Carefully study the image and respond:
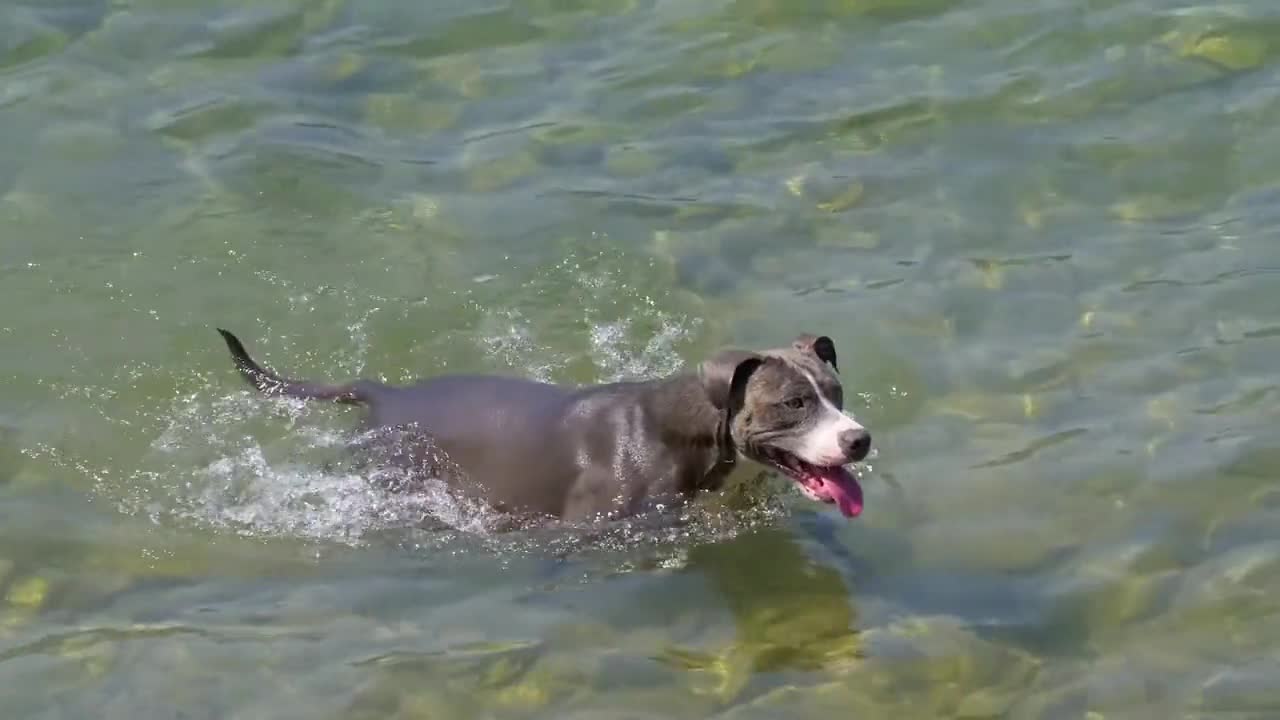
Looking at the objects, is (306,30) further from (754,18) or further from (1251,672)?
(1251,672)

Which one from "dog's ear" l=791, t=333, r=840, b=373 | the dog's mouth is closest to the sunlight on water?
the dog's mouth

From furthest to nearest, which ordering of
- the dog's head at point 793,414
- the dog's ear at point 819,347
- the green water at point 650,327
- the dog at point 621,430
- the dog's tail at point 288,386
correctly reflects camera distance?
1. the dog's tail at point 288,386
2. the dog's ear at point 819,347
3. the dog at point 621,430
4. the dog's head at point 793,414
5. the green water at point 650,327

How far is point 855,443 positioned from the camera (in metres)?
6.29

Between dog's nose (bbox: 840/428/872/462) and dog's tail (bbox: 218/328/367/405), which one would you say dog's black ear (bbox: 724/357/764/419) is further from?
dog's tail (bbox: 218/328/367/405)

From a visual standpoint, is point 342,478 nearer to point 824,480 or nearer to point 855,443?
point 824,480

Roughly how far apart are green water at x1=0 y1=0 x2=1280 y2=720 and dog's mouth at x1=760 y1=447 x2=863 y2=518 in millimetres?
257

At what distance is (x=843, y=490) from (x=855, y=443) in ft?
1.13

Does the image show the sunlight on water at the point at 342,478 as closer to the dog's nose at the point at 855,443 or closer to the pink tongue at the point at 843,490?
the pink tongue at the point at 843,490

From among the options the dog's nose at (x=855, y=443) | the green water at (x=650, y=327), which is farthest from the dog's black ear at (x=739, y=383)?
the dog's nose at (x=855, y=443)

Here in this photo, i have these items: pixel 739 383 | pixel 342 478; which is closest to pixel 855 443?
pixel 739 383

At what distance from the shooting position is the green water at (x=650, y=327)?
6.02 m

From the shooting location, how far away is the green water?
6016mm

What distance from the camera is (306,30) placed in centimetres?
1187

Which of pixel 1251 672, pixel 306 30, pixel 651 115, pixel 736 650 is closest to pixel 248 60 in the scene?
pixel 306 30
